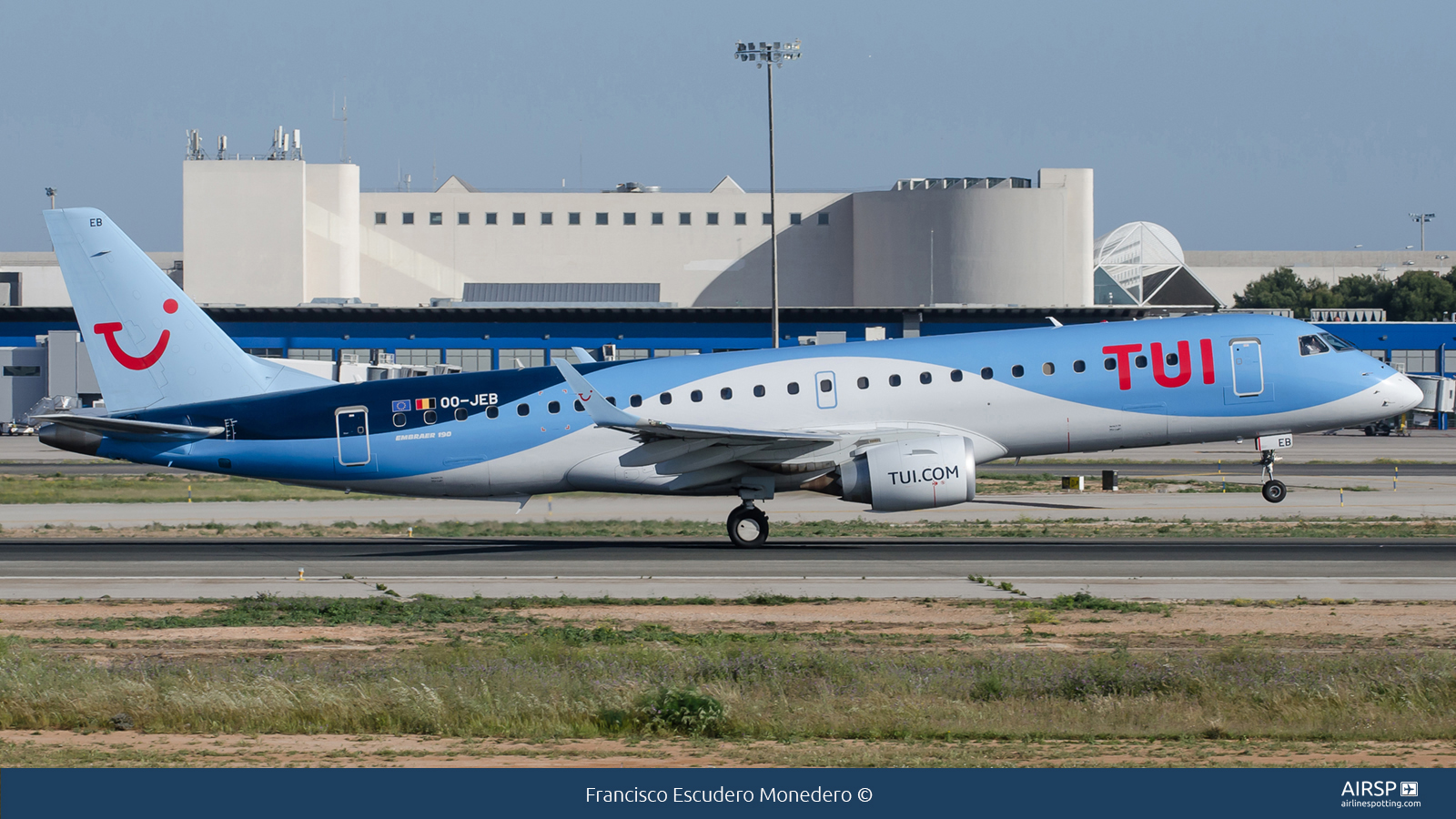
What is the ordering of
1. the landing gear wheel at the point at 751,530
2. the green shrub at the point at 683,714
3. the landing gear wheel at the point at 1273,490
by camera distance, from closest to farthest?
1. the green shrub at the point at 683,714
2. the landing gear wheel at the point at 751,530
3. the landing gear wheel at the point at 1273,490

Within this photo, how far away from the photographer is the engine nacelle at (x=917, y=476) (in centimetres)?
2952

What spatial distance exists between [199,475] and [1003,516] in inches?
1479

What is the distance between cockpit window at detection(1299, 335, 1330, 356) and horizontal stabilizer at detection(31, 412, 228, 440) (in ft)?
82.5

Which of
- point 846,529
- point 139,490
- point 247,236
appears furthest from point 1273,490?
point 247,236

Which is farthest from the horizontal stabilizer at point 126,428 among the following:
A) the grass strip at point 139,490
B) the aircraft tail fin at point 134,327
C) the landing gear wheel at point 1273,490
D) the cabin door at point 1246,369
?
the landing gear wheel at point 1273,490

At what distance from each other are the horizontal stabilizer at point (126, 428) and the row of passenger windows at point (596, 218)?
90536 millimetres

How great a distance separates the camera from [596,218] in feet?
396

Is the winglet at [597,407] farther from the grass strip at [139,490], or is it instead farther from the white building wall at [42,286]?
the white building wall at [42,286]

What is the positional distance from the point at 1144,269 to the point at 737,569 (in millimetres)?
124150

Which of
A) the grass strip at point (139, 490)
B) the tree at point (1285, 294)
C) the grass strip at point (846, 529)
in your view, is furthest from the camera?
the tree at point (1285, 294)

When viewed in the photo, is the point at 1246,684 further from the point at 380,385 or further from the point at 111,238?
the point at 111,238

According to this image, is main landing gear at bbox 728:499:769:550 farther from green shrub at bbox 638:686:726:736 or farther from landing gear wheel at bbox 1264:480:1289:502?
green shrub at bbox 638:686:726:736

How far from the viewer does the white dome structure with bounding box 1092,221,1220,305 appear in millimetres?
134875

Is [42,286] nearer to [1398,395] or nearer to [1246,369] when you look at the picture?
[1246,369]
